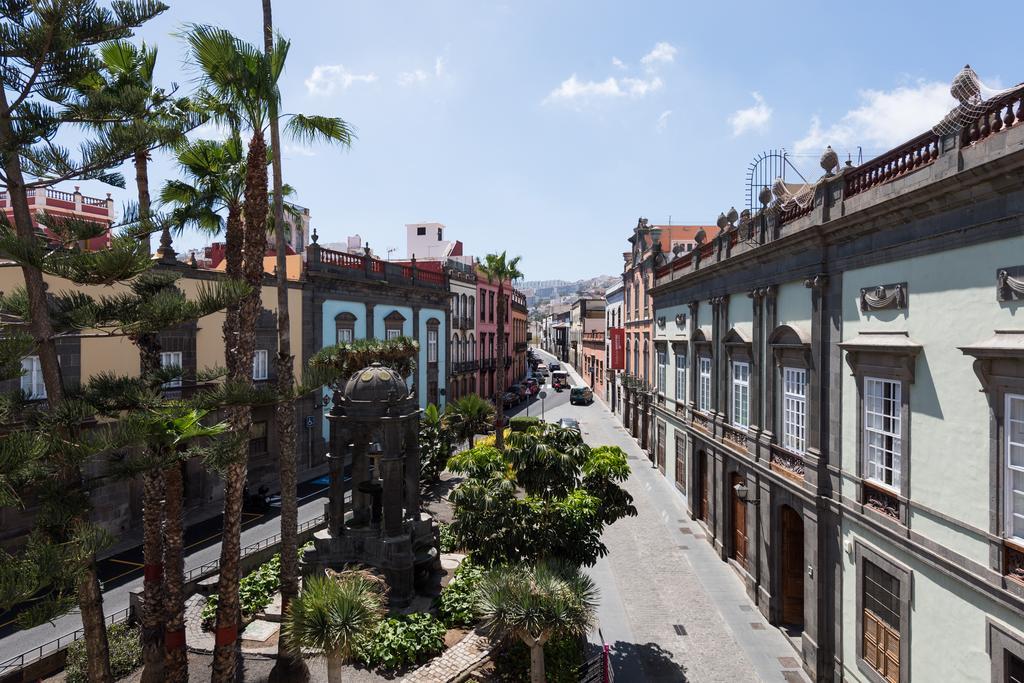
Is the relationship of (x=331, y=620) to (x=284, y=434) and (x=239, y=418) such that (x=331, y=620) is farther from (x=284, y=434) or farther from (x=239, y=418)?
(x=284, y=434)

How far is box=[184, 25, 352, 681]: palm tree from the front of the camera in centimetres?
950

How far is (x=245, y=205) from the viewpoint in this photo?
1011 centimetres

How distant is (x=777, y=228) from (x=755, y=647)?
34.3 ft

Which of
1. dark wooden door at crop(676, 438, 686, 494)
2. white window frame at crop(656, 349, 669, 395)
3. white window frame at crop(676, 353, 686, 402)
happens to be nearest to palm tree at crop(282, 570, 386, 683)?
white window frame at crop(676, 353, 686, 402)

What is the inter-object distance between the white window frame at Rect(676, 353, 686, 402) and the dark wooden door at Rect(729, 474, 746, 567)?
6.46 meters

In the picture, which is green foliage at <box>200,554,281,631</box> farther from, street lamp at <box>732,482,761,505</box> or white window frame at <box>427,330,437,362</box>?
white window frame at <box>427,330,437,362</box>

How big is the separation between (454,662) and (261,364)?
1859 cm

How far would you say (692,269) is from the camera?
22969 millimetres

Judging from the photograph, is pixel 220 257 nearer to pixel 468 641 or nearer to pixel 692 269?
pixel 692 269

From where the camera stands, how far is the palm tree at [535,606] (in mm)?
9961

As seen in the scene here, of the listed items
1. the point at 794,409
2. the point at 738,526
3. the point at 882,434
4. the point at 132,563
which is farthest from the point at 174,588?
the point at 738,526

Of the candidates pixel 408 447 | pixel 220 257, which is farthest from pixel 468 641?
pixel 220 257

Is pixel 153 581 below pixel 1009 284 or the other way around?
below

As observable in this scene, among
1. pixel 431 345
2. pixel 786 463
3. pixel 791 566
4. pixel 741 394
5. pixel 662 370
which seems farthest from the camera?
pixel 431 345
